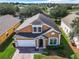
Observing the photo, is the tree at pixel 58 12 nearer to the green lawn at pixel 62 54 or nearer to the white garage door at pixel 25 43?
the green lawn at pixel 62 54

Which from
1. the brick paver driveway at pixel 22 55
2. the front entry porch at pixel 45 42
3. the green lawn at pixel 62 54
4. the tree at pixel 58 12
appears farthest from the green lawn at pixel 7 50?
the tree at pixel 58 12

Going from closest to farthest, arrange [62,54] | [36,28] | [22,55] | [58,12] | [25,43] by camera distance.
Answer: [22,55] → [62,54] → [25,43] → [36,28] → [58,12]

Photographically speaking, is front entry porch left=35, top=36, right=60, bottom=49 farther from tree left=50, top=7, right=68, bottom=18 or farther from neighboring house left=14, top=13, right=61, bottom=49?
tree left=50, top=7, right=68, bottom=18

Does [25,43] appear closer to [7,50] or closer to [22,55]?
[7,50]

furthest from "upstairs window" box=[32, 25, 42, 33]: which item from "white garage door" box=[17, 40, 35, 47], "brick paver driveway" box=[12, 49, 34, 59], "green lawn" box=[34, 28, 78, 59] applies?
"brick paver driveway" box=[12, 49, 34, 59]

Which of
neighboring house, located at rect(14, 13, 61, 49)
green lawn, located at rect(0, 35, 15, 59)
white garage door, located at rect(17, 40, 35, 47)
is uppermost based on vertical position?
neighboring house, located at rect(14, 13, 61, 49)

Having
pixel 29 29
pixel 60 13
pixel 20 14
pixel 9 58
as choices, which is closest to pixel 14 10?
pixel 20 14

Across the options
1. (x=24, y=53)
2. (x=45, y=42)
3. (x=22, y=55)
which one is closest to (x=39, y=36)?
(x=45, y=42)

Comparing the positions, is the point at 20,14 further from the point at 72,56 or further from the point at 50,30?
the point at 72,56
